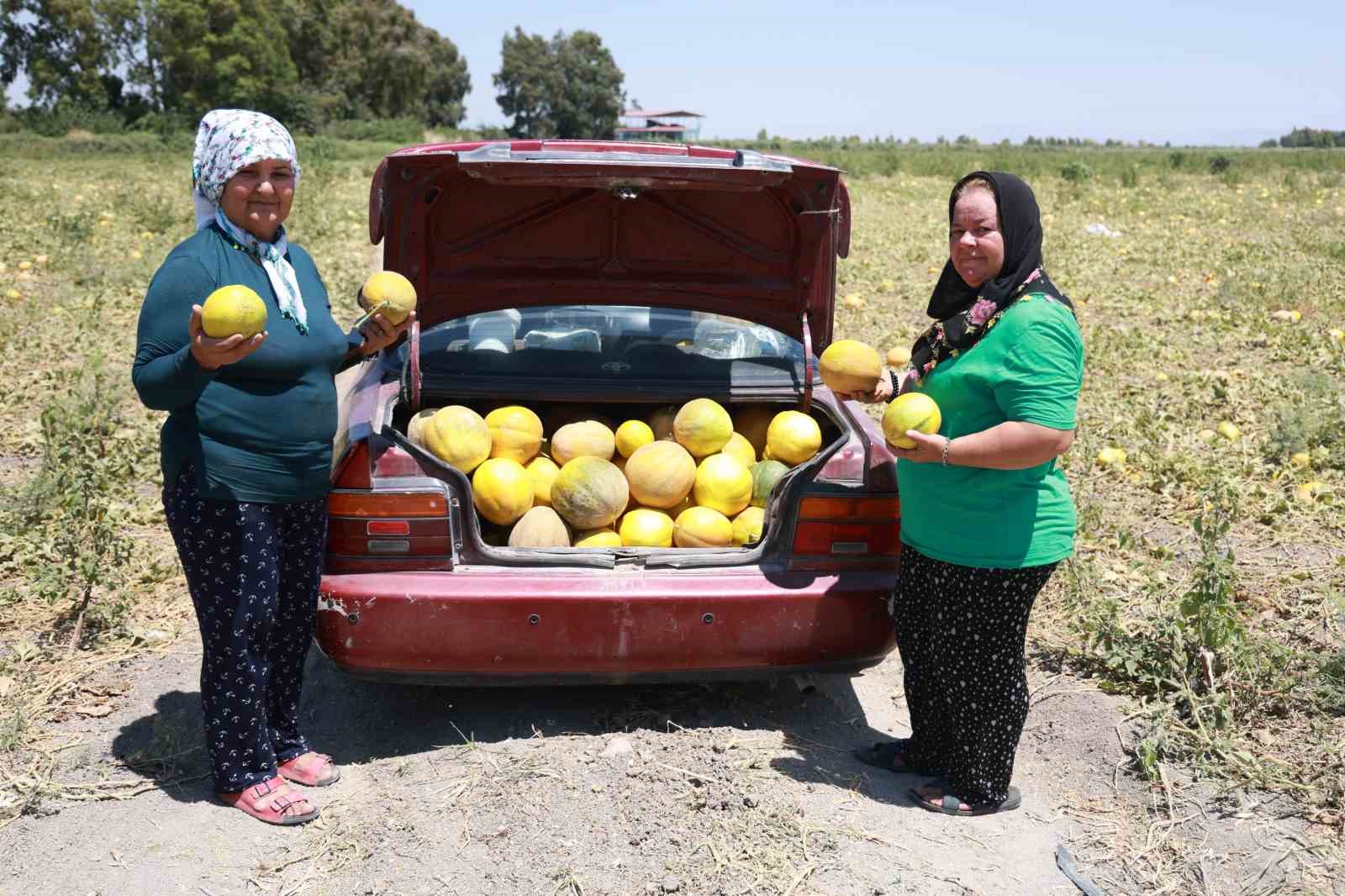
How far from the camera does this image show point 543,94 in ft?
341

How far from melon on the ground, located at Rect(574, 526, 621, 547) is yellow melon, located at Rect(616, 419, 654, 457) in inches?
14.5

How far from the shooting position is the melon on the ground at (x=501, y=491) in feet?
12.7

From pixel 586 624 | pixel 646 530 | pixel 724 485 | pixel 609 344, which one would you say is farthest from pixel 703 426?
pixel 586 624

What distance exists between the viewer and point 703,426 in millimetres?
4105

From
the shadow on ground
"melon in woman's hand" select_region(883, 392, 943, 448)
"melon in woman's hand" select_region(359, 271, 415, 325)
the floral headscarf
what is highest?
the floral headscarf

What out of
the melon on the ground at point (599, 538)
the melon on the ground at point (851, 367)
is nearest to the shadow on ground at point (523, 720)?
the melon on the ground at point (599, 538)

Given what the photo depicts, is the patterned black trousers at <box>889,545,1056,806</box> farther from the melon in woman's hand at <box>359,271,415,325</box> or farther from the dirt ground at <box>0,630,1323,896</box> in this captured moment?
the melon in woman's hand at <box>359,271,415,325</box>

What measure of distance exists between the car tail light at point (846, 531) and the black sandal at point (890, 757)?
0.67 meters

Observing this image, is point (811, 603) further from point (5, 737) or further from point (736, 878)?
point (5, 737)

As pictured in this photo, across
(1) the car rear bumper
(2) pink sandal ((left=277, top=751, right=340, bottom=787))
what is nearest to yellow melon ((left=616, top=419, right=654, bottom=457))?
(1) the car rear bumper

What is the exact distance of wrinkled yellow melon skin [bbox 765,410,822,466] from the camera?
163 inches

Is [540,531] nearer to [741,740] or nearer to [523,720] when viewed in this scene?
[523,720]

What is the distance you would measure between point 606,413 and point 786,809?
6.39ft

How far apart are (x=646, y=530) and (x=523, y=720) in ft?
2.85
